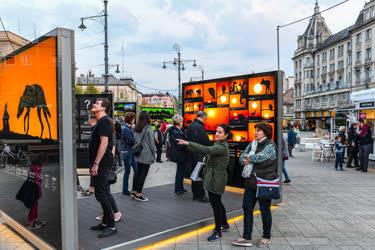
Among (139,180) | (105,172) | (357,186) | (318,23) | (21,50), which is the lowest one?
(357,186)

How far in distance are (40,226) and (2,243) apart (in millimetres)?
886

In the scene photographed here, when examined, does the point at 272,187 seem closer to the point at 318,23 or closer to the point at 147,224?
the point at 147,224

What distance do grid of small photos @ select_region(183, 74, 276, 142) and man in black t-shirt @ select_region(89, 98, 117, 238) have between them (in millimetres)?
3886

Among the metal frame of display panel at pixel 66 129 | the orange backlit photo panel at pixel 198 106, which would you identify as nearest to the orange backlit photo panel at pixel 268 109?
the orange backlit photo panel at pixel 198 106

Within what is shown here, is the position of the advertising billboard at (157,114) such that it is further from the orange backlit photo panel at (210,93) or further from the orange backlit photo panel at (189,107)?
the orange backlit photo panel at (210,93)

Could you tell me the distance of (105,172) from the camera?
505cm

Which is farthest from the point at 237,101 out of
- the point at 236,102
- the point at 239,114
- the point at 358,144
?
the point at 358,144

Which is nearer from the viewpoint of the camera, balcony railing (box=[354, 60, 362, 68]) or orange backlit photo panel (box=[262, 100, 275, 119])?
orange backlit photo panel (box=[262, 100, 275, 119])

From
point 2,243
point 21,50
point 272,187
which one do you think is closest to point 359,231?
point 272,187

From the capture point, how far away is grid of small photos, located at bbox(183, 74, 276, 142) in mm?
7781

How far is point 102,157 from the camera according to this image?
16.3 ft

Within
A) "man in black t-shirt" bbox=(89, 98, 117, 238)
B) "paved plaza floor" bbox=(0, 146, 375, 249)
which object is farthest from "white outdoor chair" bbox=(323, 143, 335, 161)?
"man in black t-shirt" bbox=(89, 98, 117, 238)

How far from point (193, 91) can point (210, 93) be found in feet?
2.10

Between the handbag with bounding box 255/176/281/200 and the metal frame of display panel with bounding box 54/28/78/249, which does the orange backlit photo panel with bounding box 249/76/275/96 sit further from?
the metal frame of display panel with bounding box 54/28/78/249
